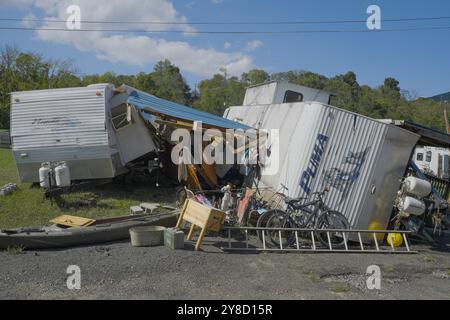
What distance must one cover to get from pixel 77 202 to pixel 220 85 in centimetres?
5625

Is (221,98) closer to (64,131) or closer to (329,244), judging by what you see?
(64,131)

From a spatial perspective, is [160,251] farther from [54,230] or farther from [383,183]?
[383,183]

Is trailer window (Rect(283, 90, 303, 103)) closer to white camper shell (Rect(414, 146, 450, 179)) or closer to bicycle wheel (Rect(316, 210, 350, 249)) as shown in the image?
bicycle wheel (Rect(316, 210, 350, 249))

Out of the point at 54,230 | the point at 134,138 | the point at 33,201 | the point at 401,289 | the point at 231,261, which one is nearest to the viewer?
the point at 401,289

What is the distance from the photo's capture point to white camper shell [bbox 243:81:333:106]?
51.8 ft

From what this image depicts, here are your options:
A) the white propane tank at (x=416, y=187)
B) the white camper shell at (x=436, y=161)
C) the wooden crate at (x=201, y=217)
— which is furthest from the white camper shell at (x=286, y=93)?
the white camper shell at (x=436, y=161)

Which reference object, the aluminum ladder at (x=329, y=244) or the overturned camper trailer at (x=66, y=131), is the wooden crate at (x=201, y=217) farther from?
the overturned camper trailer at (x=66, y=131)

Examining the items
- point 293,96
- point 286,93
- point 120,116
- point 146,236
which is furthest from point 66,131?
point 293,96

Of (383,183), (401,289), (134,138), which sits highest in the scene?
(134,138)

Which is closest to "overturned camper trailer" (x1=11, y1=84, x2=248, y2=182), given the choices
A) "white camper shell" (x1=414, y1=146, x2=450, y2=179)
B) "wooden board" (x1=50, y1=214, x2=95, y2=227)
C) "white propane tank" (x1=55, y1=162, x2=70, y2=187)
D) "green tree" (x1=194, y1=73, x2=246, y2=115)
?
"white propane tank" (x1=55, y1=162, x2=70, y2=187)
